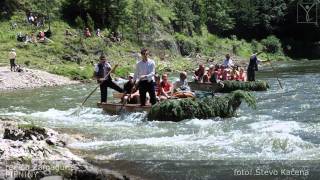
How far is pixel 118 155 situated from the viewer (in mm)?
13250

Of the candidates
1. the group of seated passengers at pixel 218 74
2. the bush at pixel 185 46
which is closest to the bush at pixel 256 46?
the bush at pixel 185 46

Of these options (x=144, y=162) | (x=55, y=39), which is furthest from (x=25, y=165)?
(x=55, y=39)

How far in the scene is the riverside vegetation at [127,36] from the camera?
4525 centimetres

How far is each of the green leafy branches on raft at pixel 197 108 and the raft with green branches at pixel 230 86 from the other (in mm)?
8753

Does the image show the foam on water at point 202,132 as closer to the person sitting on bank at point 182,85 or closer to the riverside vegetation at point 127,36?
the person sitting on bank at point 182,85

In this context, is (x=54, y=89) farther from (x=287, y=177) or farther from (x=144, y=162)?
(x=287, y=177)

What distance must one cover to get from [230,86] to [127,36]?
30.4 metres

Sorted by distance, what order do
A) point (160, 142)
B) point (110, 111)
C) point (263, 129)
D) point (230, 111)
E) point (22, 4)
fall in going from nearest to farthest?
point (160, 142) → point (263, 129) → point (230, 111) → point (110, 111) → point (22, 4)

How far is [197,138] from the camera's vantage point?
1508cm

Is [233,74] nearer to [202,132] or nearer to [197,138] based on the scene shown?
[202,132]

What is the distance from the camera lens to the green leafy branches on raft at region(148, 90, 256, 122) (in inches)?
727

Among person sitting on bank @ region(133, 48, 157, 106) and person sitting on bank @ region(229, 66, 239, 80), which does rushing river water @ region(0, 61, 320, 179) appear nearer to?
person sitting on bank @ region(133, 48, 157, 106)

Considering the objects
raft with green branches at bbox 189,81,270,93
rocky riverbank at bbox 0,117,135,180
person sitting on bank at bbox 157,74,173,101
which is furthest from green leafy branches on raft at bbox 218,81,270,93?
rocky riverbank at bbox 0,117,135,180

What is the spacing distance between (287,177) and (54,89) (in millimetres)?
24872
